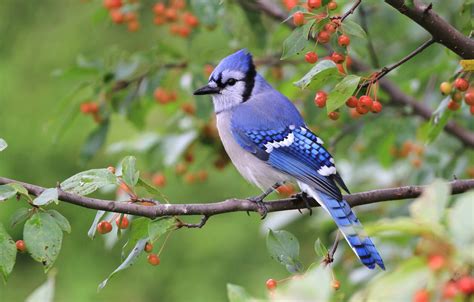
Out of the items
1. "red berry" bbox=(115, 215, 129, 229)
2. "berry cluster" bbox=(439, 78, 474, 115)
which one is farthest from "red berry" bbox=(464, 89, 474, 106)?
"red berry" bbox=(115, 215, 129, 229)

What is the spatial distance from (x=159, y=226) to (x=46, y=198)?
26cm

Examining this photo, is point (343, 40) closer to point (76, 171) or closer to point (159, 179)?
point (159, 179)

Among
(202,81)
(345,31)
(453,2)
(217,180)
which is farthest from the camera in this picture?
(217,180)

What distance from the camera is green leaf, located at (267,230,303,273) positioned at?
64.2 inches

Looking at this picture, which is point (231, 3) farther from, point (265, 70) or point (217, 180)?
point (217, 180)

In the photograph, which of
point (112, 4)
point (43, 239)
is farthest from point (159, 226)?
point (112, 4)

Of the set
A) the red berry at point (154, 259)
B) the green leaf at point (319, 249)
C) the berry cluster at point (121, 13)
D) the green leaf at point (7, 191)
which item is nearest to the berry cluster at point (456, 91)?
the green leaf at point (319, 249)

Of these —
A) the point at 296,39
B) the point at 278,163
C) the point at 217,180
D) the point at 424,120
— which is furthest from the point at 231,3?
the point at 217,180

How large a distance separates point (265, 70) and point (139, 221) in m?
1.30

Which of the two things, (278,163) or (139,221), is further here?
(278,163)

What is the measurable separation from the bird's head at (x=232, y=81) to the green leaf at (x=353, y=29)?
95cm

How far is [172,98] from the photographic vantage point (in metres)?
2.93

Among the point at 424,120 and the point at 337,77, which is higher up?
the point at 337,77

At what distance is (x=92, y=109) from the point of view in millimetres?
2727
